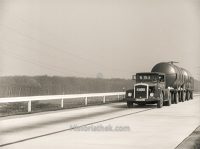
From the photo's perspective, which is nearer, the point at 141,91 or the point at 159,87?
the point at 141,91

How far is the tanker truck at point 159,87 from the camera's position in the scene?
28.5m

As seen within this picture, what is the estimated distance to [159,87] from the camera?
95.2 feet

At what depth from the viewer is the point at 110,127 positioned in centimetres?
1430

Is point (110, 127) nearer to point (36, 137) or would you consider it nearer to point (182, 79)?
point (36, 137)

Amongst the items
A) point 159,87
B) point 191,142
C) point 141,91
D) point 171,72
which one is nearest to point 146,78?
point 159,87

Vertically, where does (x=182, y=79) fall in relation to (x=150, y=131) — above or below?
above

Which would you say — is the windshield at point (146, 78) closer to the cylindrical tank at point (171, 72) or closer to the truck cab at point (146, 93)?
the truck cab at point (146, 93)

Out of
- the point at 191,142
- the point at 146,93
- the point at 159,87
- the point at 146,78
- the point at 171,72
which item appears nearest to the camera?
Result: the point at 191,142

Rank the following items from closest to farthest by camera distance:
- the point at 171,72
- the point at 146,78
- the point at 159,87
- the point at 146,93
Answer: the point at 146,93 → the point at 159,87 → the point at 146,78 → the point at 171,72

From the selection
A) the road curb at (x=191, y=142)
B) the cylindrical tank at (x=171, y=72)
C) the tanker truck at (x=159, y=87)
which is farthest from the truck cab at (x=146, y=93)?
the road curb at (x=191, y=142)

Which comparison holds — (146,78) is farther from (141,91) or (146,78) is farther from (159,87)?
(141,91)

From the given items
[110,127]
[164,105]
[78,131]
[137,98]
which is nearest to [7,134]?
[78,131]

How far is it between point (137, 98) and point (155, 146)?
60.5 ft

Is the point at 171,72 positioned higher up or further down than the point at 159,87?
higher up
